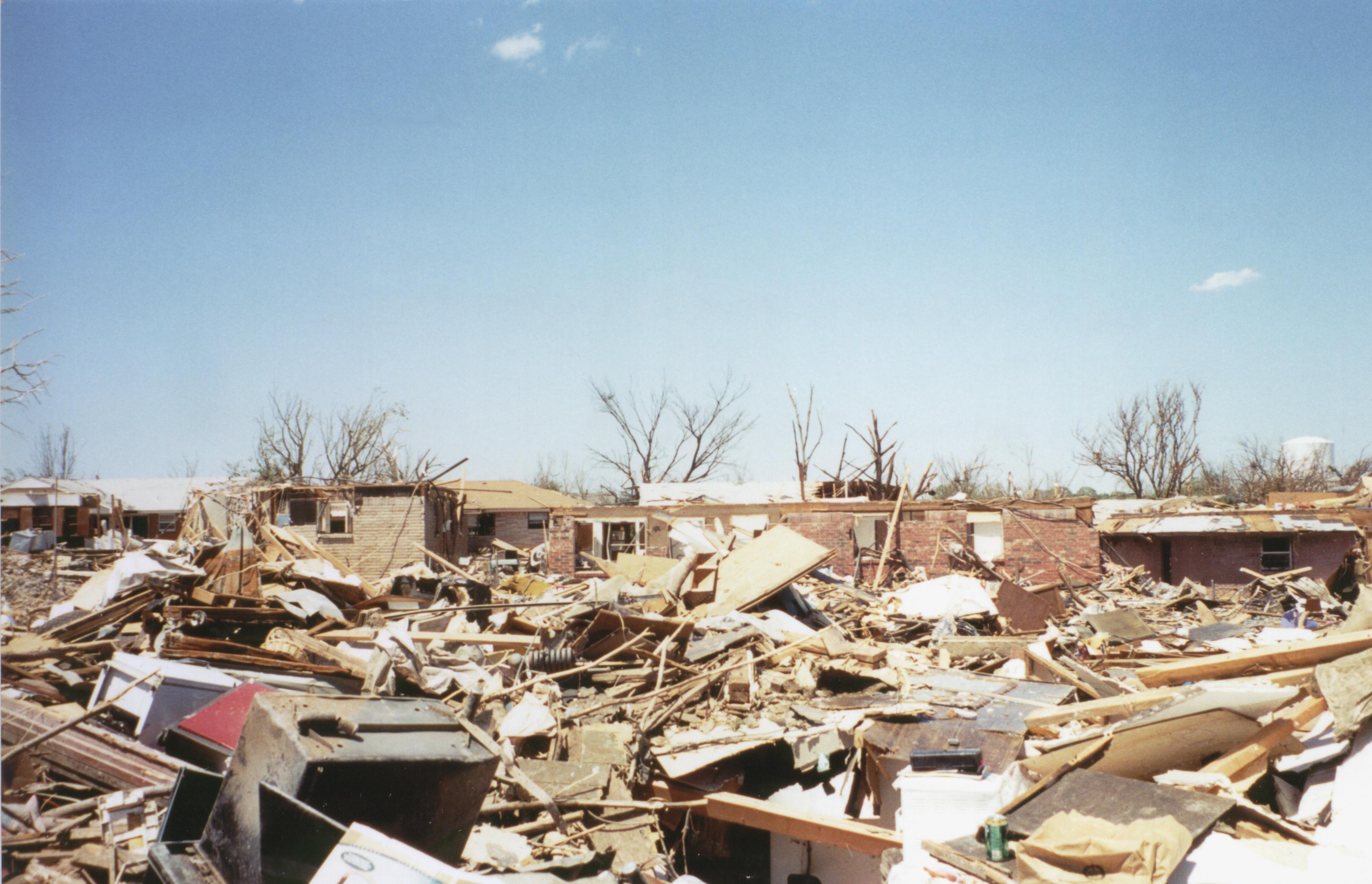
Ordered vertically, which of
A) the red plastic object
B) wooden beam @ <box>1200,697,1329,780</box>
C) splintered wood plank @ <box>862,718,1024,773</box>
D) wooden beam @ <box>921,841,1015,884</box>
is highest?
the red plastic object

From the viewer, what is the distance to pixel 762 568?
1282 cm

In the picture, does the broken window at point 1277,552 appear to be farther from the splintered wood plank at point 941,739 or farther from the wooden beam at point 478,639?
the wooden beam at point 478,639

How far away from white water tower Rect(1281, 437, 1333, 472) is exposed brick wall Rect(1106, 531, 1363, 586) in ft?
74.9

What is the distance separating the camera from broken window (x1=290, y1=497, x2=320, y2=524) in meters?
27.4

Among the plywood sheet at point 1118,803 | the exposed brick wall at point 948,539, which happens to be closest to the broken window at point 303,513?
the exposed brick wall at point 948,539

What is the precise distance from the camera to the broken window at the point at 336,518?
26797 millimetres

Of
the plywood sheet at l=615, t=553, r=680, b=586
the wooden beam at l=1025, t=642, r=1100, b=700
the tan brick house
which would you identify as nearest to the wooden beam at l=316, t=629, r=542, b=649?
the plywood sheet at l=615, t=553, r=680, b=586

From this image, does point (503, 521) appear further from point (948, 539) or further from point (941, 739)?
point (941, 739)

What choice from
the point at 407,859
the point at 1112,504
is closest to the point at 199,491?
the point at 407,859

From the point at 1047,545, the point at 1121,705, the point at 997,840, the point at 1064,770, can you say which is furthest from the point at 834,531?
the point at 997,840

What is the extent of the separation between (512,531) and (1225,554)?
26.0 m

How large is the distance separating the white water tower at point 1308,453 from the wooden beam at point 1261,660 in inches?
1735

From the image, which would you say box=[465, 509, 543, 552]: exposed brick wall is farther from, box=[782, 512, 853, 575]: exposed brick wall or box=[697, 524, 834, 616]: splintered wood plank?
box=[697, 524, 834, 616]: splintered wood plank

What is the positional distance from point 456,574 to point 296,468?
30.3 metres
